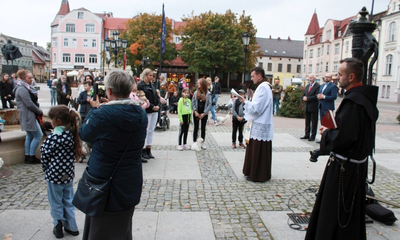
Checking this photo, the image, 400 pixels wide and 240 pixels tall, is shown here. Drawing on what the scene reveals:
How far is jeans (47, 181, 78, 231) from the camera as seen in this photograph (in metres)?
3.51

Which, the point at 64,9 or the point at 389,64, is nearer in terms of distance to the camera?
the point at 389,64

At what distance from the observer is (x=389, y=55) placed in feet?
136

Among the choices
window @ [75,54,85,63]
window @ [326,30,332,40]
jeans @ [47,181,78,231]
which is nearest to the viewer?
jeans @ [47,181,78,231]

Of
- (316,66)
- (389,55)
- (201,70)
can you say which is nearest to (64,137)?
(201,70)

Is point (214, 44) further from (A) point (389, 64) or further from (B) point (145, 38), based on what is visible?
(A) point (389, 64)

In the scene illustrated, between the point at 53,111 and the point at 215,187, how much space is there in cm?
302

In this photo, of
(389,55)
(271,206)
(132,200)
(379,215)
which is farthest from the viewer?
(389,55)

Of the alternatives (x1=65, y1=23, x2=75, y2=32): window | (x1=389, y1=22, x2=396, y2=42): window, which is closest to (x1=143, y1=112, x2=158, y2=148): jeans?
(x1=389, y1=22, x2=396, y2=42): window

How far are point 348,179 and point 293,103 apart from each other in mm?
13818

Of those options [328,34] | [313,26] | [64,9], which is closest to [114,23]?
[64,9]

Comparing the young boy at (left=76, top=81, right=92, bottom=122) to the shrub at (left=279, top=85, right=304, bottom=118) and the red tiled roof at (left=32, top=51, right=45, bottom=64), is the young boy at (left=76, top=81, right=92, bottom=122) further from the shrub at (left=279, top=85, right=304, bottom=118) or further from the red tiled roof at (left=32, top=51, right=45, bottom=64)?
the red tiled roof at (left=32, top=51, right=45, bottom=64)

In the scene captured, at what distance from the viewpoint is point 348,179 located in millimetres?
3076

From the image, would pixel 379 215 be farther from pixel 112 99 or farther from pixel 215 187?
pixel 112 99

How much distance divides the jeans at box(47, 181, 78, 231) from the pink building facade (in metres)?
65.6
